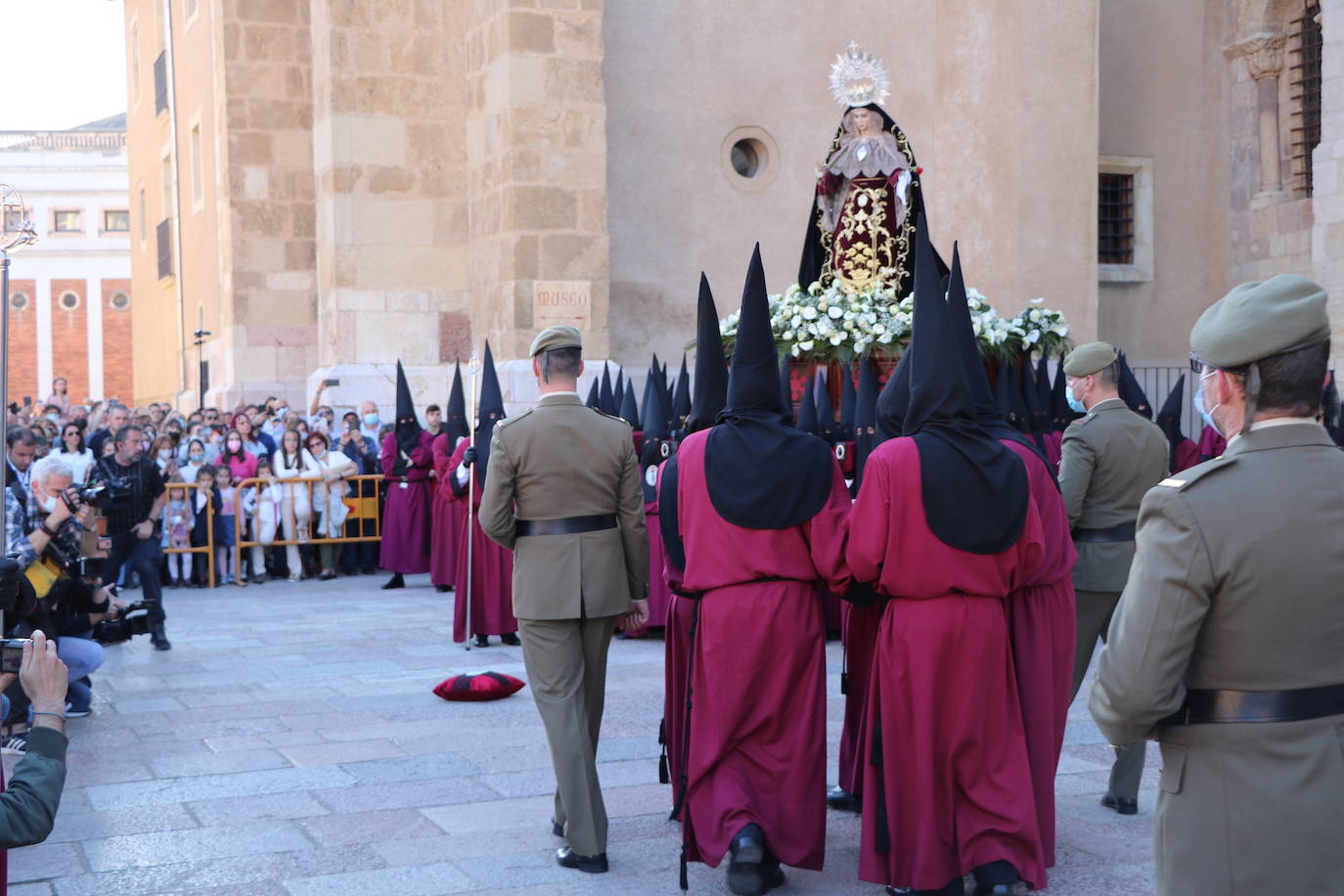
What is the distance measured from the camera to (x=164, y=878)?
518cm

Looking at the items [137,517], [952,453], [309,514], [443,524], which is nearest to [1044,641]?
[952,453]

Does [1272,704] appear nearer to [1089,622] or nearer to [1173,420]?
[1089,622]

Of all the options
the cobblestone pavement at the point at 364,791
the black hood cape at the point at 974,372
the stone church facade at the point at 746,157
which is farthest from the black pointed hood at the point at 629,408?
the black hood cape at the point at 974,372

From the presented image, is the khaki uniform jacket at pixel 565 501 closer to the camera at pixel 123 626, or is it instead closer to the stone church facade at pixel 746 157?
the camera at pixel 123 626

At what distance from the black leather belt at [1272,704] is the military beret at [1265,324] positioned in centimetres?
63

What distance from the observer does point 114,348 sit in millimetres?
56875

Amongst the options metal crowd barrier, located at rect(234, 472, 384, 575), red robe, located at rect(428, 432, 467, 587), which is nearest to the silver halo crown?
red robe, located at rect(428, 432, 467, 587)

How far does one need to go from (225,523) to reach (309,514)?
81 centimetres

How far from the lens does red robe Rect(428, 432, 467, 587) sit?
1299 cm

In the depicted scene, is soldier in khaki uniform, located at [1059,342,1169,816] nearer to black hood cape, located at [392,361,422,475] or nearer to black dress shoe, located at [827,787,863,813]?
black dress shoe, located at [827,787,863,813]

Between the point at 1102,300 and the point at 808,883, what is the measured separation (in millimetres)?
14420

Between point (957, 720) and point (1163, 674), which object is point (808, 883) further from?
point (1163, 674)

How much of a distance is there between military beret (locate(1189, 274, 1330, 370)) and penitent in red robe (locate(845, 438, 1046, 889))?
1959mm

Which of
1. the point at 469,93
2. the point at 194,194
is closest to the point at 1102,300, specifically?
the point at 469,93
